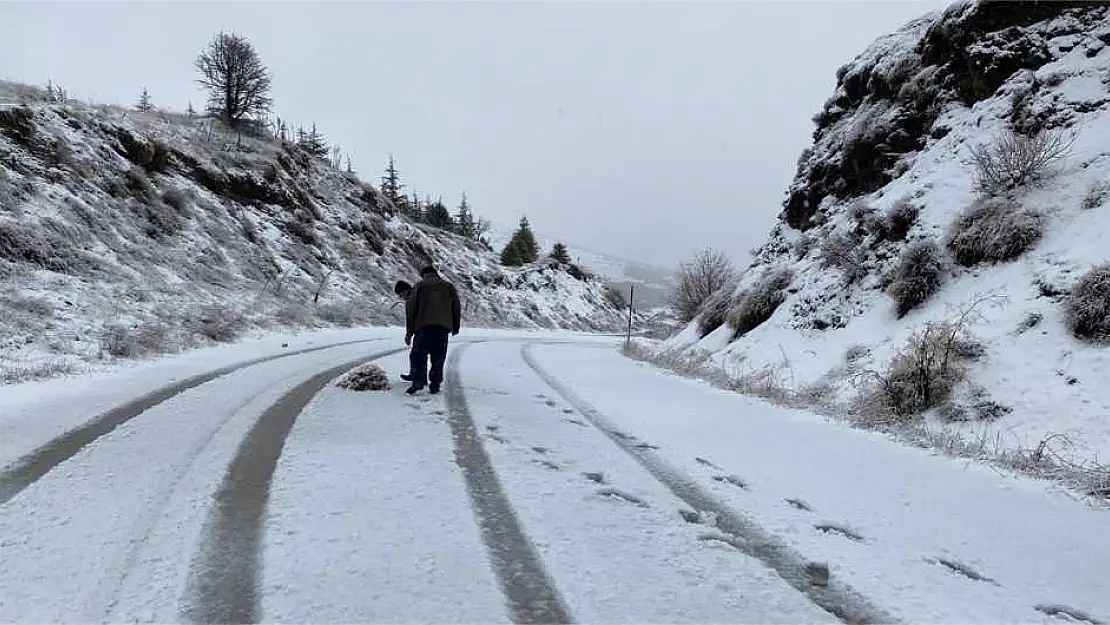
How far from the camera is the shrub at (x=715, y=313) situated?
1587 centimetres

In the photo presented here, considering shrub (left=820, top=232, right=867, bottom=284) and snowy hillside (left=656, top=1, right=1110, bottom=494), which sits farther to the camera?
shrub (left=820, top=232, right=867, bottom=284)

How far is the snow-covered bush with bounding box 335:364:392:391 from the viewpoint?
7.68 m

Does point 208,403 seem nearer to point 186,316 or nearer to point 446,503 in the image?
point 446,503

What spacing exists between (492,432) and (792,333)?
25.5 ft

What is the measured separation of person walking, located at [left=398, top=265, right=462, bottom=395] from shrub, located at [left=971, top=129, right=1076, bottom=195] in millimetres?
8740

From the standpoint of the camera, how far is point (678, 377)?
38.1 feet

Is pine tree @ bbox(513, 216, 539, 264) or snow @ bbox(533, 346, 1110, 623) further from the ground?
pine tree @ bbox(513, 216, 539, 264)

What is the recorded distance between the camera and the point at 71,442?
4570 mm

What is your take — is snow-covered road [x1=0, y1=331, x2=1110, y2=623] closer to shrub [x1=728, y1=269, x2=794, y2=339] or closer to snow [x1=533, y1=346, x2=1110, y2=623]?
snow [x1=533, y1=346, x2=1110, y2=623]

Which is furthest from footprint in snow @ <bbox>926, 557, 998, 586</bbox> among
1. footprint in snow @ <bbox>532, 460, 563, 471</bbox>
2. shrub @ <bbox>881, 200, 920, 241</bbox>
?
shrub @ <bbox>881, 200, 920, 241</bbox>

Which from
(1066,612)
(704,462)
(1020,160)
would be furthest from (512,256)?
(1066,612)

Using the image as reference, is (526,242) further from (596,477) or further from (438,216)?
(596,477)

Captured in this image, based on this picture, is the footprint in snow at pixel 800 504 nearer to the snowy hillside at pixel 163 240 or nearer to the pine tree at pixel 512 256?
the snowy hillside at pixel 163 240

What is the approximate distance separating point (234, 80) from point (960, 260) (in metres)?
42.2
